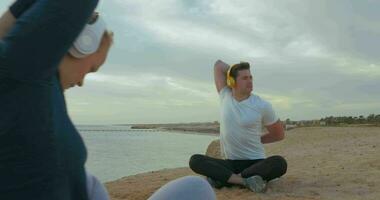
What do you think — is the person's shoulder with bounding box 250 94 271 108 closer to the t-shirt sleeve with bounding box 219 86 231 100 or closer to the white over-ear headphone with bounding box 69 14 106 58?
the t-shirt sleeve with bounding box 219 86 231 100

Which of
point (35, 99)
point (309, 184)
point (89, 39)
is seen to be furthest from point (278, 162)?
point (35, 99)

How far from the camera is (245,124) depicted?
6410mm

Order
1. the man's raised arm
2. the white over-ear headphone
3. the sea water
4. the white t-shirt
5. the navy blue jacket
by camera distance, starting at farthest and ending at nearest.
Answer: the sea water, the man's raised arm, the white t-shirt, the white over-ear headphone, the navy blue jacket

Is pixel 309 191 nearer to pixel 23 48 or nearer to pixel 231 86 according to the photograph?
pixel 231 86

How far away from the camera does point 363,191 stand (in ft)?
20.4

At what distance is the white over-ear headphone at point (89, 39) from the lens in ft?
4.24

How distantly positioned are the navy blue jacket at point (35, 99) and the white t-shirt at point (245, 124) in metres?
5.30

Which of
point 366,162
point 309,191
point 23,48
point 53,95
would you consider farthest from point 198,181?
point 366,162

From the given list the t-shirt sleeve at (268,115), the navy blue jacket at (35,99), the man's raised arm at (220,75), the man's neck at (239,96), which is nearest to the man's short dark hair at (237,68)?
the man's neck at (239,96)

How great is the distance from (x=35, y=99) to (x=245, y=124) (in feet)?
17.6

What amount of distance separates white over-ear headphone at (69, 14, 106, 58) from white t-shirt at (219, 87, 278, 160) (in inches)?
201

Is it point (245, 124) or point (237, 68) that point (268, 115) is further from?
point (237, 68)

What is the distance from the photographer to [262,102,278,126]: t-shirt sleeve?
6477 mm

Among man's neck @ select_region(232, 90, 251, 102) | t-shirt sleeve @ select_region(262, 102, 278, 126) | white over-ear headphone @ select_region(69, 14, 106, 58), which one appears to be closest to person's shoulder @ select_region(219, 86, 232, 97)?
man's neck @ select_region(232, 90, 251, 102)
